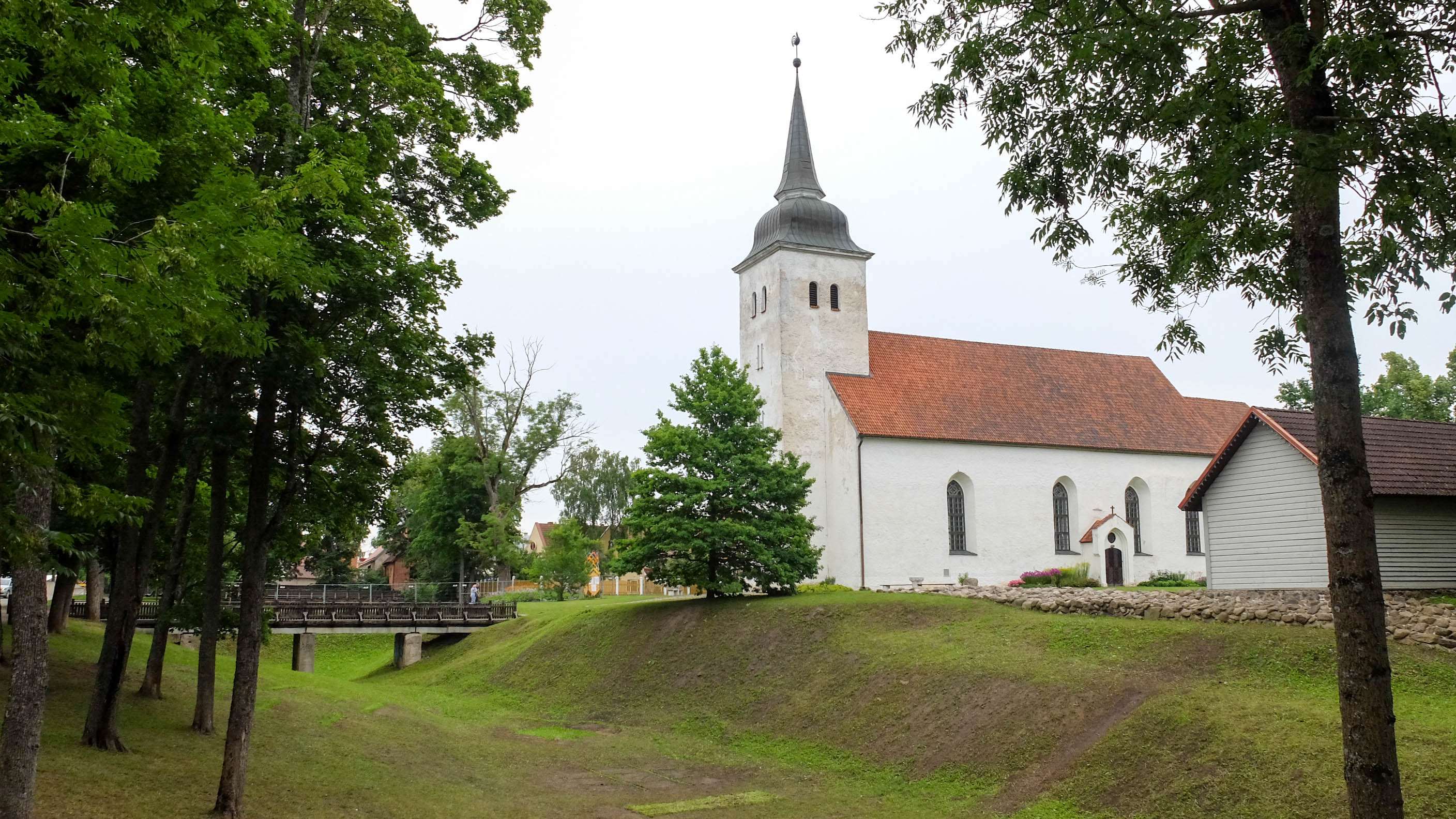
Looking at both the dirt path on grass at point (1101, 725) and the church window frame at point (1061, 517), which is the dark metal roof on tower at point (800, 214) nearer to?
the church window frame at point (1061, 517)

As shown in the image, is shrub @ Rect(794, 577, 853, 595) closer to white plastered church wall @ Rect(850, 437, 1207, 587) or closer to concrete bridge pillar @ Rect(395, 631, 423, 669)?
white plastered church wall @ Rect(850, 437, 1207, 587)

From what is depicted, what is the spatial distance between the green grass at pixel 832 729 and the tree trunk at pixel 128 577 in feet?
1.67

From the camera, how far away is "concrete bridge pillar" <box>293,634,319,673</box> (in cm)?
3484

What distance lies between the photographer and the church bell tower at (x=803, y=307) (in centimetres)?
3844

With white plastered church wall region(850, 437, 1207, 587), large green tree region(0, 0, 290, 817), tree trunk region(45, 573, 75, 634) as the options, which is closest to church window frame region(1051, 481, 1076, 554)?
white plastered church wall region(850, 437, 1207, 587)

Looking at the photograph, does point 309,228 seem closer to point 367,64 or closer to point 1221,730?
point 367,64

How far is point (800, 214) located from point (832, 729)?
79.8ft

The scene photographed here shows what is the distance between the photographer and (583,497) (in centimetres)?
7931

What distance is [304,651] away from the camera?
3494 centimetres

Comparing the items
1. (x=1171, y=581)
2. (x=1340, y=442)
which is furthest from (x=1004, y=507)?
(x=1340, y=442)

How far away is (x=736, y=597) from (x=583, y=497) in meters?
50.1

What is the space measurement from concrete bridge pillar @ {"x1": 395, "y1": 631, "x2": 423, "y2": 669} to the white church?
1475 centimetres

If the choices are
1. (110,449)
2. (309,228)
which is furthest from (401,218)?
(110,449)

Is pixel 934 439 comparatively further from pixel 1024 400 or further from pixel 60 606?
pixel 60 606
